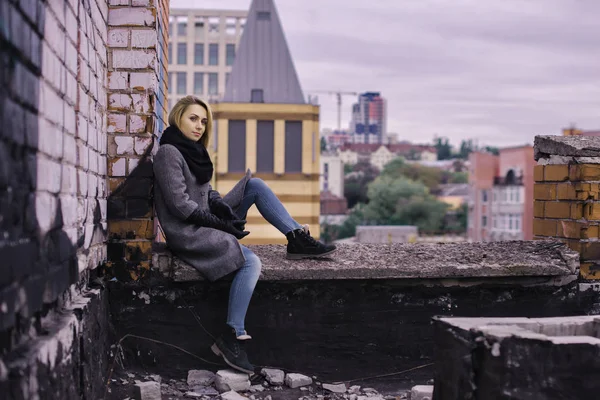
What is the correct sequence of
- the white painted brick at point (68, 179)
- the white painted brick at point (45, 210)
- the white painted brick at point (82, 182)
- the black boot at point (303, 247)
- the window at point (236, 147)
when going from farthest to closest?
the window at point (236, 147) < the black boot at point (303, 247) < the white painted brick at point (82, 182) < the white painted brick at point (68, 179) < the white painted brick at point (45, 210)

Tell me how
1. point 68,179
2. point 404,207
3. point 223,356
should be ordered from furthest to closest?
point 404,207 < point 223,356 < point 68,179

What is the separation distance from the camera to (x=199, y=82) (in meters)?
77.0

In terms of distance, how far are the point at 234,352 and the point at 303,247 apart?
2.44ft

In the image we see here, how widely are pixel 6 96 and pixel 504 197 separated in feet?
176

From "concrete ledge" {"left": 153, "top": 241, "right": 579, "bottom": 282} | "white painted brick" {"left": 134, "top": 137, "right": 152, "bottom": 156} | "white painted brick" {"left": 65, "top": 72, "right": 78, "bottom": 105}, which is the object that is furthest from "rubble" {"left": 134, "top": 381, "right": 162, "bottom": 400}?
"white painted brick" {"left": 65, "top": 72, "right": 78, "bottom": 105}

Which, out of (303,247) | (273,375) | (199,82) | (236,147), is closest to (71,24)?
(303,247)

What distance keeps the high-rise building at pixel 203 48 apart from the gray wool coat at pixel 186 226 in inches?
2883

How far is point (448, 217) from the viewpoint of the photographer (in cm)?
7369

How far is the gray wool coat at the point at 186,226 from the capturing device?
159 inches

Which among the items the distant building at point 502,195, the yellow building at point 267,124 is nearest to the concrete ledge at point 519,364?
the yellow building at point 267,124

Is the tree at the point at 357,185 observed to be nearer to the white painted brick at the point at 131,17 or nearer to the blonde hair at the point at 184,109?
the blonde hair at the point at 184,109

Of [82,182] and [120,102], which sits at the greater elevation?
[120,102]

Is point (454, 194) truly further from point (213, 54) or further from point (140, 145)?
point (140, 145)

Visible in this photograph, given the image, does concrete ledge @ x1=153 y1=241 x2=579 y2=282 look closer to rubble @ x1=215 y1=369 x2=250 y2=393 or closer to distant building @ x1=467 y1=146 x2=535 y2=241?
rubble @ x1=215 y1=369 x2=250 y2=393
